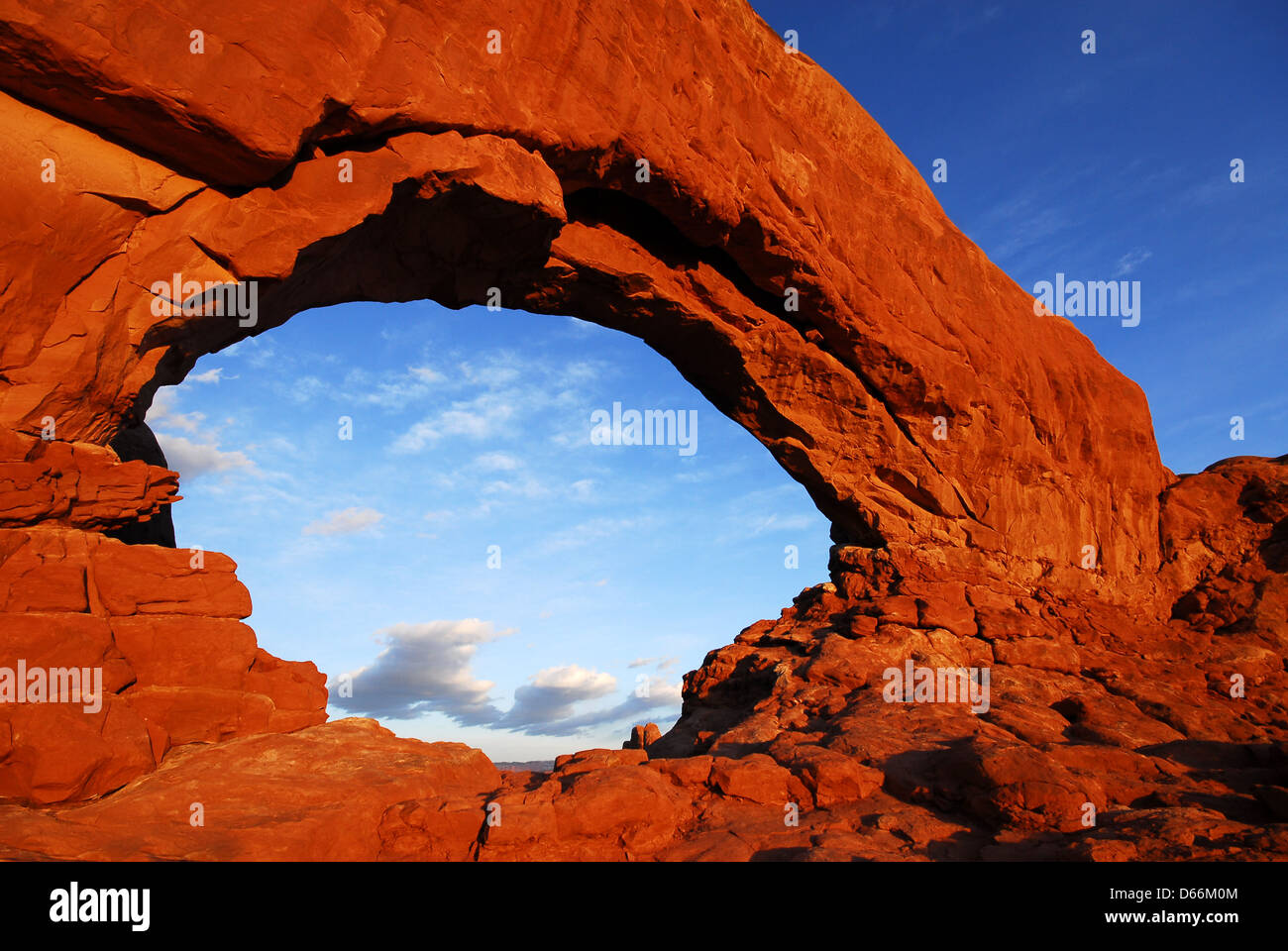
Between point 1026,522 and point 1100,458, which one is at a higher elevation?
point 1100,458

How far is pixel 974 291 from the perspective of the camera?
18.9 m

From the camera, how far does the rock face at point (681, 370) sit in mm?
8141

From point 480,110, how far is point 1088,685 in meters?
15.2

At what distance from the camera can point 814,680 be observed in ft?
45.5

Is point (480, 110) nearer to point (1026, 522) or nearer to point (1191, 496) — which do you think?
point (1026, 522)

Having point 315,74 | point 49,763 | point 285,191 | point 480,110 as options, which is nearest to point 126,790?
point 49,763

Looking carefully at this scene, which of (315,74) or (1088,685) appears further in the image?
(1088,685)

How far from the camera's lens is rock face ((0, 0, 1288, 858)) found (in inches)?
320

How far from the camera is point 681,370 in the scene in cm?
1791

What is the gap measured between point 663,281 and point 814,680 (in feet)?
26.8
